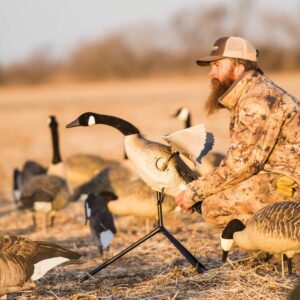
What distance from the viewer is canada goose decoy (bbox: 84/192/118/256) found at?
23.1 feet

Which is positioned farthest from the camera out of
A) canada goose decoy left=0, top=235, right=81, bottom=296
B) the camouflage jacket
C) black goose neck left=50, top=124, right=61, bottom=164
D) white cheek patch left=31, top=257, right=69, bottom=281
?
black goose neck left=50, top=124, right=61, bottom=164

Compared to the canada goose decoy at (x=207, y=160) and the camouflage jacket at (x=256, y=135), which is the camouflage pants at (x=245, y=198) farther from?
the canada goose decoy at (x=207, y=160)

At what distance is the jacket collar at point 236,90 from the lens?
5.53 meters

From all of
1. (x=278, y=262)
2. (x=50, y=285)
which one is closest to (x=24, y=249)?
(x=50, y=285)

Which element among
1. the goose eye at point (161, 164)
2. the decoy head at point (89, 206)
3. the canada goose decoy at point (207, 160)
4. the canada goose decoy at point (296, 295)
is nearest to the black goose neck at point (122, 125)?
the goose eye at point (161, 164)

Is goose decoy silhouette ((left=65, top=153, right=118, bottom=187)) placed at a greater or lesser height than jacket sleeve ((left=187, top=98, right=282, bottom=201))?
greater

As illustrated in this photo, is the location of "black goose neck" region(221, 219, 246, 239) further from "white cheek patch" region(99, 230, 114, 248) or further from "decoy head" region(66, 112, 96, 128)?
"white cheek patch" region(99, 230, 114, 248)

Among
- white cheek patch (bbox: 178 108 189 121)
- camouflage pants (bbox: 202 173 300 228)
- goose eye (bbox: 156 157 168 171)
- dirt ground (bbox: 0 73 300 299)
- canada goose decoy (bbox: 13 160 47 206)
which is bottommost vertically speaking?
dirt ground (bbox: 0 73 300 299)

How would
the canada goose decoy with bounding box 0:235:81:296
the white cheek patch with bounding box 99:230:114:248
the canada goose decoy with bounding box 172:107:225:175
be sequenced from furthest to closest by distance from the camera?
the canada goose decoy with bounding box 172:107:225:175 < the white cheek patch with bounding box 99:230:114:248 < the canada goose decoy with bounding box 0:235:81:296

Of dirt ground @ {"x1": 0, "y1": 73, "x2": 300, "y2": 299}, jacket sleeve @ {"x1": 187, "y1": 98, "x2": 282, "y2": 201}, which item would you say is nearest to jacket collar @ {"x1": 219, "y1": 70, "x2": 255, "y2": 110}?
jacket sleeve @ {"x1": 187, "y1": 98, "x2": 282, "y2": 201}

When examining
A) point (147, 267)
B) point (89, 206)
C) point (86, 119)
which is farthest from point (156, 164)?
point (89, 206)

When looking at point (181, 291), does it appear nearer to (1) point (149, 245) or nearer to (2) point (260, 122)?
(2) point (260, 122)

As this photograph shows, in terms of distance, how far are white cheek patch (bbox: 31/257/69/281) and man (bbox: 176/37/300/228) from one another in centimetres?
112

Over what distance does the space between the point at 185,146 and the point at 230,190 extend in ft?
2.37
